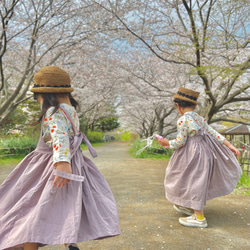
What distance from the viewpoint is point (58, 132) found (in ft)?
5.33

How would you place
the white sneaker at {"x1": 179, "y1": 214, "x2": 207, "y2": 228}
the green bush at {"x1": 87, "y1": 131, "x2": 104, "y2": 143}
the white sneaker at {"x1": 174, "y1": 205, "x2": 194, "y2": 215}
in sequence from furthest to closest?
the green bush at {"x1": 87, "y1": 131, "x2": 104, "y2": 143}, the white sneaker at {"x1": 174, "y1": 205, "x2": 194, "y2": 215}, the white sneaker at {"x1": 179, "y1": 214, "x2": 207, "y2": 228}

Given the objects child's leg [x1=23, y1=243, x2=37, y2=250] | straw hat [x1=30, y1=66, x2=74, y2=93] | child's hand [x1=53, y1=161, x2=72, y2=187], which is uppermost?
straw hat [x1=30, y1=66, x2=74, y2=93]

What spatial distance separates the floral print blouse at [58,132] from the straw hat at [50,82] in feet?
0.42

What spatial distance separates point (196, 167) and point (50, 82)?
6.39 ft

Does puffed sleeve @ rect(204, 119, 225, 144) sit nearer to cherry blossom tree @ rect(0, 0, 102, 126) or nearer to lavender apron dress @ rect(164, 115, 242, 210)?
lavender apron dress @ rect(164, 115, 242, 210)

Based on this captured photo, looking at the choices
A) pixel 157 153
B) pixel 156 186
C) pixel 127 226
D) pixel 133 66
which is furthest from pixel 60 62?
pixel 127 226

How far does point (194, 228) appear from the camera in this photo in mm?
2777

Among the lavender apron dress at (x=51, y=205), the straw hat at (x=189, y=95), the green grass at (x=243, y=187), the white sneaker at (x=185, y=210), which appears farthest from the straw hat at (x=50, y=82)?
the green grass at (x=243, y=187)

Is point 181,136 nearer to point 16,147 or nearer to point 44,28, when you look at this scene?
point 44,28

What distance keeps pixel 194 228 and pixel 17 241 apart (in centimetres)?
206

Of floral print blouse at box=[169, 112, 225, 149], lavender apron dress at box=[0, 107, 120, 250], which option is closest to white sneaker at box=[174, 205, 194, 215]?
floral print blouse at box=[169, 112, 225, 149]

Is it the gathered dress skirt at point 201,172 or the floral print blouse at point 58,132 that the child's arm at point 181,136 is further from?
the floral print blouse at point 58,132

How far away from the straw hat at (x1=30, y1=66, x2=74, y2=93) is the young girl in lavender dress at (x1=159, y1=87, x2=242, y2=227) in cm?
148

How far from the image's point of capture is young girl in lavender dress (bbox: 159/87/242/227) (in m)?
2.80
